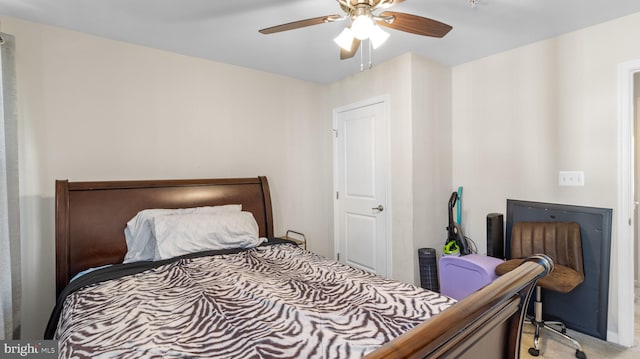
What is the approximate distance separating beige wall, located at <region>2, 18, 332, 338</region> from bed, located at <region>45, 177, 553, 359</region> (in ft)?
0.92

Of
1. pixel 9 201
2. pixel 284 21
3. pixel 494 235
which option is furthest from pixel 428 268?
pixel 9 201

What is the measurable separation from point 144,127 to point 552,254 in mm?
3581

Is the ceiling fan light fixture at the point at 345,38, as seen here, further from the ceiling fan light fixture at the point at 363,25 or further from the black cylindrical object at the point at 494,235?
the black cylindrical object at the point at 494,235

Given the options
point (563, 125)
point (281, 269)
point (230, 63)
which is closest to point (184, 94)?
point (230, 63)

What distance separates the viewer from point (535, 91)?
2.63m

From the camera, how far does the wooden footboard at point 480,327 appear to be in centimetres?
67

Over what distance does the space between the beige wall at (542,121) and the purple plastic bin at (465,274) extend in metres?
0.59

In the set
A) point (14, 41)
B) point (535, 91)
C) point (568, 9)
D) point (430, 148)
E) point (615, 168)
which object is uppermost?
point (568, 9)

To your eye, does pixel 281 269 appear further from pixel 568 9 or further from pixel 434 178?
pixel 568 9

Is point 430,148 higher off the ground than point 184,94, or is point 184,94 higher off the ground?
point 184,94

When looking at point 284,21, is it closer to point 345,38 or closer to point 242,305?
point 345,38

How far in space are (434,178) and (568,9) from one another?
1601 millimetres

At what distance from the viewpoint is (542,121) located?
8.51ft

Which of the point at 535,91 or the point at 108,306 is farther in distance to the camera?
the point at 535,91
